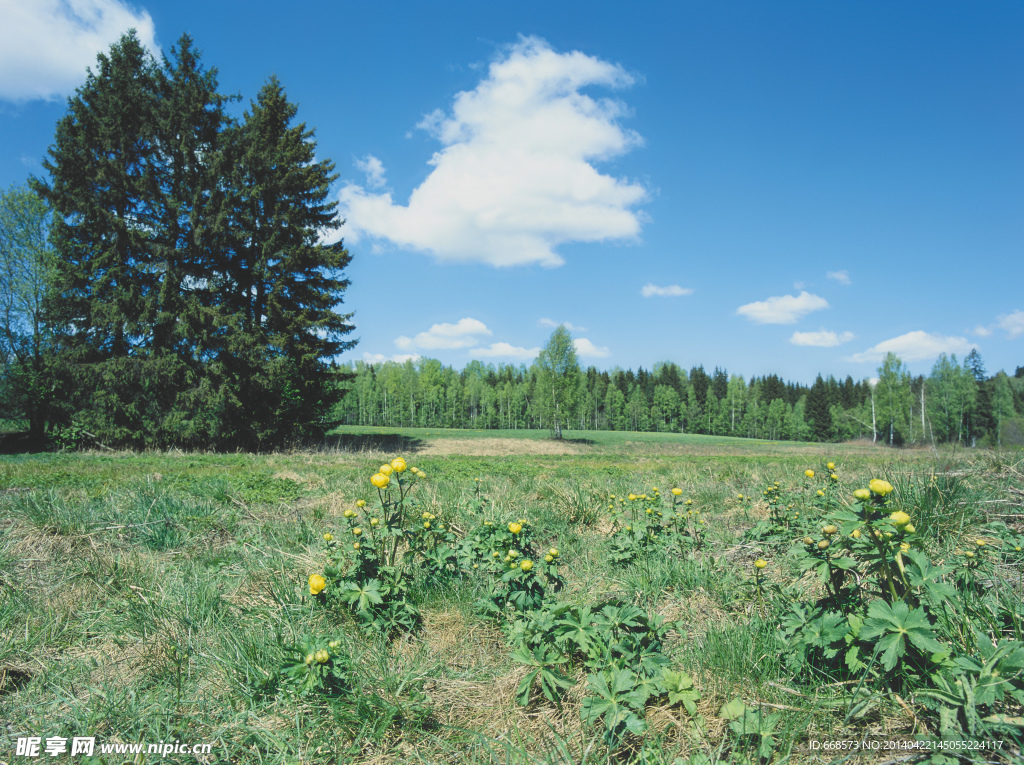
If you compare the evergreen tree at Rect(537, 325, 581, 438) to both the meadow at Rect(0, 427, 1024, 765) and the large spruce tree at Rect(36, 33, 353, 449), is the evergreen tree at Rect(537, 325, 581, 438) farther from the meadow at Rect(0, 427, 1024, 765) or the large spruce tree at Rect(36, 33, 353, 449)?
the meadow at Rect(0, 427, 1024, 765)

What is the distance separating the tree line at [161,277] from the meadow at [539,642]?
15.1 metres

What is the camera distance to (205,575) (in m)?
3.33

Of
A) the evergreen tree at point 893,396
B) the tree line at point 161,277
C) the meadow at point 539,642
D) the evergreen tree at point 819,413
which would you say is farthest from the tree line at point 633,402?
the meadow at point 539,642

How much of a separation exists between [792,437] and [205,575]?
289ft

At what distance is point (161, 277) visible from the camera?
56.3 ft

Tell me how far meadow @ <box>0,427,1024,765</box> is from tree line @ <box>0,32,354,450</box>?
1507 cm

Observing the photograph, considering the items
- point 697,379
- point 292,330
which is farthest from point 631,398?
point 292,330

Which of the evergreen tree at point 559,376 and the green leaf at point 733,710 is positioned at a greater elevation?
the evergreen tree at point 559,376

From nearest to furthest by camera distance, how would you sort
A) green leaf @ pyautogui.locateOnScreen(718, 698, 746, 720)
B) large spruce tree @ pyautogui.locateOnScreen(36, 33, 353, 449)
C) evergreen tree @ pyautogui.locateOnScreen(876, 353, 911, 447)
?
green leaf @ pyautogui.locateOnScreen(718, 698, 746, 720) → large spruce tree @ pyautogui.locateOnScreen(36, 33, 353, 449) → evergreen tree @ pyautogui.locateOnScreen(876, 353, 911, 447)

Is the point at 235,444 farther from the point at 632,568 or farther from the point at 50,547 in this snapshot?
the point at 632,568

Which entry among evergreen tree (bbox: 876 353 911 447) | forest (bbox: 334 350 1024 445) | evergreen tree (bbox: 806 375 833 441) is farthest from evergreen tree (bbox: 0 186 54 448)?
evergreen tree (bbox: 806 375 833 441)

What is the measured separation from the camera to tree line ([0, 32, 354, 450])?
54.4ft

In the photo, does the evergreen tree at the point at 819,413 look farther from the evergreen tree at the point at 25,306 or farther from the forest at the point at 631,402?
the evergreen tree at the point at 25,306

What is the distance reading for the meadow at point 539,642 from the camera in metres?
1.68
